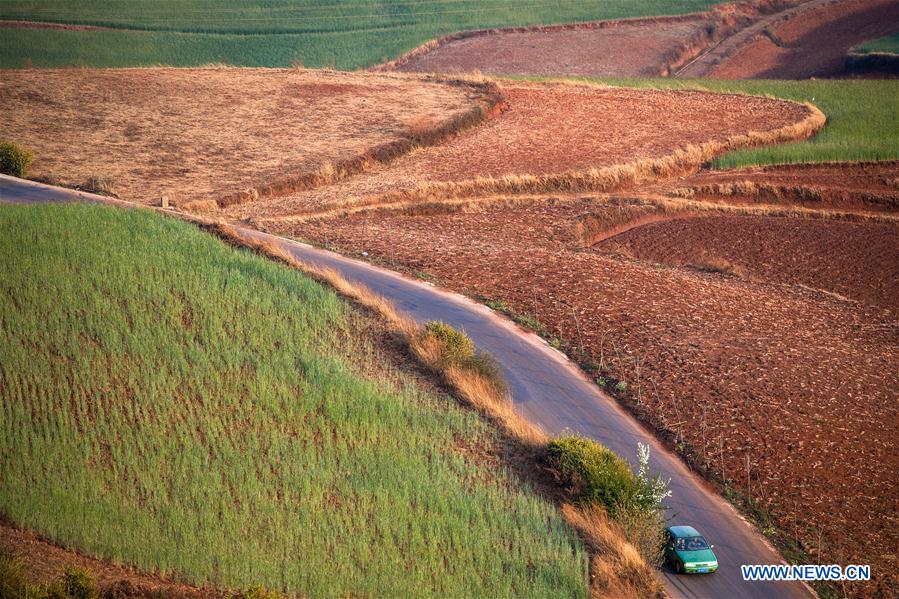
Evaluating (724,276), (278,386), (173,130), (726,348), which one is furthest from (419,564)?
(173,130)

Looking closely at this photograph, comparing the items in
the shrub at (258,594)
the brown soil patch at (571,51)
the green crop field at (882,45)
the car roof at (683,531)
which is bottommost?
the car roof at (683,531)

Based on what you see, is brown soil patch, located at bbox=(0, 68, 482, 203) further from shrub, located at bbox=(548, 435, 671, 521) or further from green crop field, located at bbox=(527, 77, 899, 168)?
shrub, located at bbox=(548, 435, 671, 521)

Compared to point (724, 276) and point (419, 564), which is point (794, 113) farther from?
point (419, 564)

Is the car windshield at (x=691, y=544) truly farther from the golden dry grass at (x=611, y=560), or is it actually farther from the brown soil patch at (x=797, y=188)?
the brown soil patch at (x=797, y=188)

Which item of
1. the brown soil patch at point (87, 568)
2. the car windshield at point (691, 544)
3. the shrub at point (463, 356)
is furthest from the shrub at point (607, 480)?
the brown soil patch at point (87, 568)

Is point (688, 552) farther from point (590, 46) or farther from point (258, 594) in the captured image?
point (590, 46)

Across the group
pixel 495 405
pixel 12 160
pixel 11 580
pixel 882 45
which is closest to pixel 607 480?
pixel 495 405

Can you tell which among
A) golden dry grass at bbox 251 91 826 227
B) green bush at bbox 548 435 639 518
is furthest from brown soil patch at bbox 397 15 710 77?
green bush at bbox 548 435 639 518
